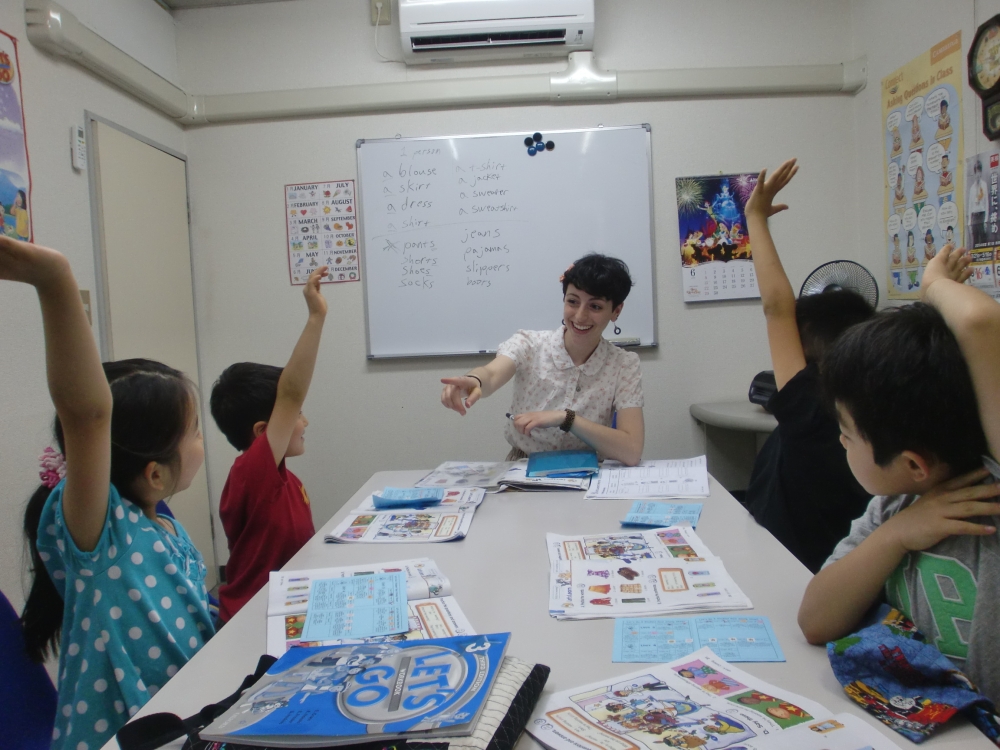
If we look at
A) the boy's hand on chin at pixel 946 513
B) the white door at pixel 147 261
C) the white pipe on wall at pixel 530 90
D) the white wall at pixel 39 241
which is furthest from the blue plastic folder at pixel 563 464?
the white pipe on wall at pixel 530 90

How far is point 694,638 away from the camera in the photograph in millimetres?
Answer: 948

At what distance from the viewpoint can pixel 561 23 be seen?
2.86m

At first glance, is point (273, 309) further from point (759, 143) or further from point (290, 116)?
point (759, 143)

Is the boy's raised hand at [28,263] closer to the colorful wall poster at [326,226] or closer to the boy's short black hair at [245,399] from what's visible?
the boy's short black hair at [245,399]

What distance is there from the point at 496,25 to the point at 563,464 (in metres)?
2.01

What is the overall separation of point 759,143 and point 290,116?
2.16 m

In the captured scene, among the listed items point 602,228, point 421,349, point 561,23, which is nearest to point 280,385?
point 421,349

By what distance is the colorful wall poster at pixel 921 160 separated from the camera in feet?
7.76

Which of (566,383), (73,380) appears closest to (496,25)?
(566,383)

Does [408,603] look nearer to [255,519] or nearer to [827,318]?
[255,519]

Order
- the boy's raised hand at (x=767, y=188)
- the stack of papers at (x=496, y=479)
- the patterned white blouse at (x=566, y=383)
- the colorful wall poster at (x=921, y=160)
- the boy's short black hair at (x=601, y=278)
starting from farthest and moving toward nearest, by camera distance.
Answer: the colorful wall poster at (x=921, y=160) < the patterned white blouse at (x=566, y=383) < the boy's short black hair at (x=601, y=278) < the stack of papers at (x=496, y=479) < the boy's raised hand at (x=767, y=188)

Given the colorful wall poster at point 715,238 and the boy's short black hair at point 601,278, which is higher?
the colorful wall poster at point 715,238

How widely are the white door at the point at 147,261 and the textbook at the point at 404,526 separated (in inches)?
57.1

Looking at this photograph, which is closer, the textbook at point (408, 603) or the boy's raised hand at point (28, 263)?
the boy's raised hand at point (28, 263)
